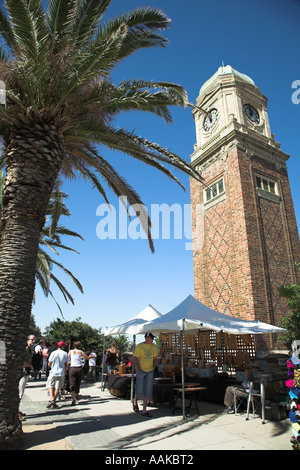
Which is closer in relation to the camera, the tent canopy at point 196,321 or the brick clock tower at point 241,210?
the tent canopy at point 196,321

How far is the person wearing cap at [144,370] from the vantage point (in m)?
6.73

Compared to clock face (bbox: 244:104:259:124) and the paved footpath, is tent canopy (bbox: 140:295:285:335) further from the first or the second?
clock face (bbox: 244:104:259:124)

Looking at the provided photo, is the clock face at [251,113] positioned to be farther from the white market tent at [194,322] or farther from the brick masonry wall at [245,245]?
the white market tent at [194,322]

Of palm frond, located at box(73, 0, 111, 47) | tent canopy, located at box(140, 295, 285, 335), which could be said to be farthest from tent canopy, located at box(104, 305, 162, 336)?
palm frond, located at box(73, 0, 111, 47)

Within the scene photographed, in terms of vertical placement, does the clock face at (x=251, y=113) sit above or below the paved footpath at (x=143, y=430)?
above

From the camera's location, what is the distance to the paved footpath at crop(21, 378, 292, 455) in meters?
4.57

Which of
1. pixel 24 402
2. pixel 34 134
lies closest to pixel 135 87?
pixel 34 134

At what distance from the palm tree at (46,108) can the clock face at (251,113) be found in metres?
13.9

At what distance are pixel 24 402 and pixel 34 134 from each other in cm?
742

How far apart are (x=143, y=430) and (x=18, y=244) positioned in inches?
164

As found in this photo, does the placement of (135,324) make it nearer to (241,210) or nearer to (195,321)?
(195,321)

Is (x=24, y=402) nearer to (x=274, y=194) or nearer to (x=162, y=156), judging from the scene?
(x=162, y=156)

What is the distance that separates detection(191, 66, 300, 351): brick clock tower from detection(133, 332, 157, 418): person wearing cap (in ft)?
26.3
